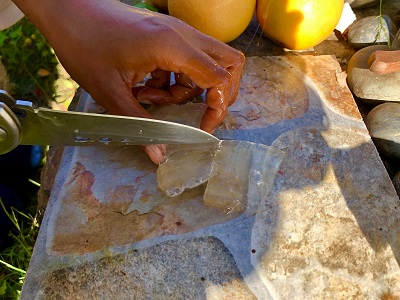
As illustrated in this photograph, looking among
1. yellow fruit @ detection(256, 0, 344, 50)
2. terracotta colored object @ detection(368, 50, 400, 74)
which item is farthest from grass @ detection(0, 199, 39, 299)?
terracotta colored object @ detection(368, 50, 400, 74)

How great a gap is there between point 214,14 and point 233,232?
1047 mm

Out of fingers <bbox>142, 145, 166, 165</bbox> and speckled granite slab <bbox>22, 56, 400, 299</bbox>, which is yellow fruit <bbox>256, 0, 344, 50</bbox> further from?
fingers <bbox>142, 145, 166, 165</bbox>

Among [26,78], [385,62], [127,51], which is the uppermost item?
[127,51]

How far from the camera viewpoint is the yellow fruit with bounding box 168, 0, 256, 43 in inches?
78.8

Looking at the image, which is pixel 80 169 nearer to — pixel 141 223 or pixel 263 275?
pixel 141 223

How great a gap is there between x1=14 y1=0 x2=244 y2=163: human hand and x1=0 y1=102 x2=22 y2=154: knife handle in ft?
1.39

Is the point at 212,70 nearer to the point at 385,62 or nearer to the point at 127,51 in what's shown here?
the point at 127,51

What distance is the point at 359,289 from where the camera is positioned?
1.47 meters

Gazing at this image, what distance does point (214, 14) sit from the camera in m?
2.01

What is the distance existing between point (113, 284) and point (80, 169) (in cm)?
50

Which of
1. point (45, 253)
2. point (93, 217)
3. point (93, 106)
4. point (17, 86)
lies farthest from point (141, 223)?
point (17, 86)

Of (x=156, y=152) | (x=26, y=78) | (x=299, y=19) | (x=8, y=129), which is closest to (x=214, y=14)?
(x=299, y=19)

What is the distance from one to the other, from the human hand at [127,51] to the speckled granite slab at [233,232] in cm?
24

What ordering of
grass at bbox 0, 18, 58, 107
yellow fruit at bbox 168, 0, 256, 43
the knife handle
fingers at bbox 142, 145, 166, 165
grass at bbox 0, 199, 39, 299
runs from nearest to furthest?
1. the knife handle
2. fingers at bbox 142, 145, 166, 165
3. yellow fruit at bbox 168, 0, 256, 43
4. grass at bbox 0, 199, 39, 299
5. grass at bbox 0, 18, 58, 107
